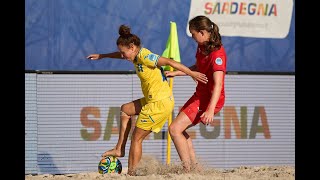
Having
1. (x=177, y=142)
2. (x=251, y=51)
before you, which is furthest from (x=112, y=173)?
(x=251, y=51)

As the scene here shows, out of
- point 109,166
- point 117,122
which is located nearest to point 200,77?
point 109,166

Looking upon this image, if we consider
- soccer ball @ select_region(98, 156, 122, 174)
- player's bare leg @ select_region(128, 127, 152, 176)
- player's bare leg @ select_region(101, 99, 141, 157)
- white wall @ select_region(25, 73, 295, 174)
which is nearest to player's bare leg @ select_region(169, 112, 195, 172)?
player's bare leg @ select_region(128, 127, 152, 176)

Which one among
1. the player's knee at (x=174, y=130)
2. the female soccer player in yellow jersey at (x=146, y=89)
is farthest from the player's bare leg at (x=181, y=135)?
the female soccer player in yellow jersey at (x=146, y=89)

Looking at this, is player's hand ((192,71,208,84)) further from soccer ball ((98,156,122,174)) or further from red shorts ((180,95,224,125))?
soccer ball ((98,156,122,174))

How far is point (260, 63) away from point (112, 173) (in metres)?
4.79

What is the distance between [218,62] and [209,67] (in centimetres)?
19

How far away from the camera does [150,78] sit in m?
8.95

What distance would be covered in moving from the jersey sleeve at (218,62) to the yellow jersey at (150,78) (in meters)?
0.72

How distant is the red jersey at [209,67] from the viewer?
8.48 m

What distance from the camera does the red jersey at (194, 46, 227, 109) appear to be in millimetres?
8484

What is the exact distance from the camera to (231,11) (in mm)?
13078

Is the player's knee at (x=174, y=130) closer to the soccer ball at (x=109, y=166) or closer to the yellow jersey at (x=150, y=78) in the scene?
the yellow jersey at (x=150, y=78)

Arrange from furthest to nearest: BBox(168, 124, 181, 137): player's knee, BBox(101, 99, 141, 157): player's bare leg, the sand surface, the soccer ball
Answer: the soccer ball → BBox(101, 99, 141, 157): player's bare leg → BBox(168, 124, 181, 137): player's knee → the sand surface
